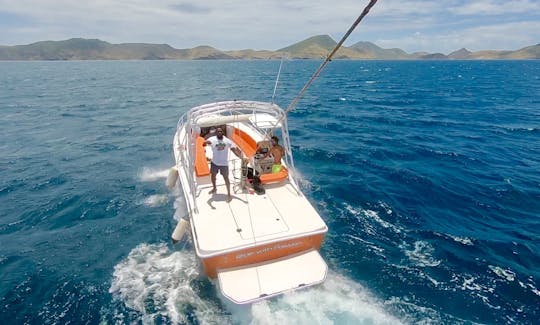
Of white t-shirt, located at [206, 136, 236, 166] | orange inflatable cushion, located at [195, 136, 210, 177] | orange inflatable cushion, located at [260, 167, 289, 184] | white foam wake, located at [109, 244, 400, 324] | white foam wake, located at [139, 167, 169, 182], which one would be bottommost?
white foam wake, located at [139, 167, 169, 182]

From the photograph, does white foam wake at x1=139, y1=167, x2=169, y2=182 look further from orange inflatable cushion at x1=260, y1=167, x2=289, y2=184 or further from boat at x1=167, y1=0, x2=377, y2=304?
orange inflatable cushion at x1=260, y1=167, x2=289, y2=184

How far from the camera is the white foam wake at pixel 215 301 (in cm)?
707

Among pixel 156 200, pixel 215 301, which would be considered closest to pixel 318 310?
pixel 215 301

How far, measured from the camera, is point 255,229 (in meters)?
8.28

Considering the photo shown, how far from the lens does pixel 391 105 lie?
3609cm

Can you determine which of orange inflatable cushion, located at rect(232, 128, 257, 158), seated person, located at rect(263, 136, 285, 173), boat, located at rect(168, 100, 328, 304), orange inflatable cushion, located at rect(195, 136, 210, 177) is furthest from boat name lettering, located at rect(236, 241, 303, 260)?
orange inflatable cushion, located at rect(232, 128, 257, 158)

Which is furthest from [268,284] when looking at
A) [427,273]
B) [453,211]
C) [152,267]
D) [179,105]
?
[179,105]

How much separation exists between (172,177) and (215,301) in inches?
269

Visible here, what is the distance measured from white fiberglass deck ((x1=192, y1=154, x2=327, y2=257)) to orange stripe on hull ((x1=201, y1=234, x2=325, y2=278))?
5.6 inches

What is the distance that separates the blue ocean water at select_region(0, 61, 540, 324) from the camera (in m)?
7.85

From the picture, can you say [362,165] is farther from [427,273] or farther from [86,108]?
[86,108]

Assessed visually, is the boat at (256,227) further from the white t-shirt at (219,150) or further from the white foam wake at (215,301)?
the white t-shirt at (219,150)

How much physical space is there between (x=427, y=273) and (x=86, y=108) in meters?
37.5

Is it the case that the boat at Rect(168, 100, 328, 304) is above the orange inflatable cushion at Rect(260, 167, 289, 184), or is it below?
below
